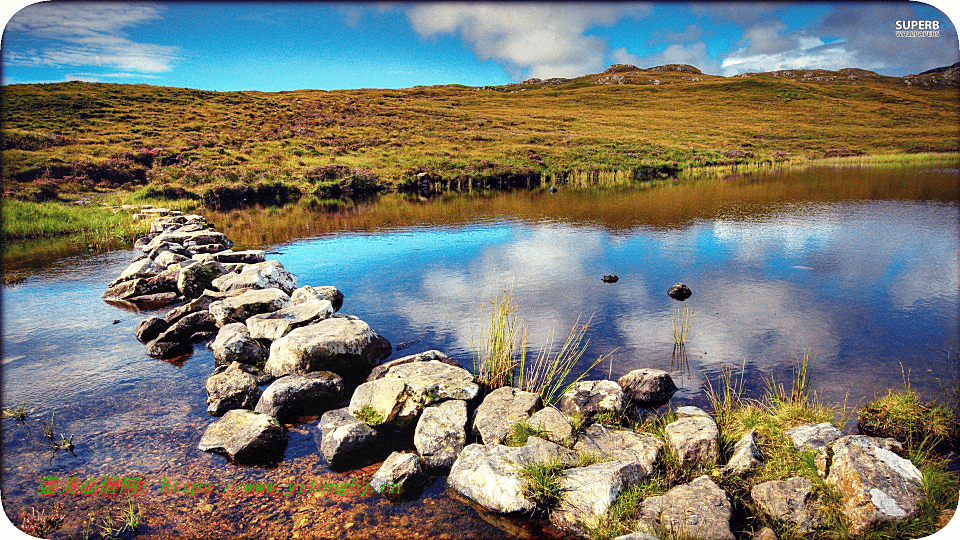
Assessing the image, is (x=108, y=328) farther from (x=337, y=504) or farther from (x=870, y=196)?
(x=870, y=196)

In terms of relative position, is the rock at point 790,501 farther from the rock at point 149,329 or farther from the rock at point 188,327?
the rock at point 149,329

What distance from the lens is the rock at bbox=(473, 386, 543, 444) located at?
24.9ft

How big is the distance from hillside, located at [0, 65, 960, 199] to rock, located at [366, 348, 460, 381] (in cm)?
3888

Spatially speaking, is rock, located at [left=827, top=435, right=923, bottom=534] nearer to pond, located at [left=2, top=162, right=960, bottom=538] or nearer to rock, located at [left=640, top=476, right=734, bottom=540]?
rock, located at [left=640, top=476, right=734, bottom=540]

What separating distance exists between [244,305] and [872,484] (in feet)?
42.8

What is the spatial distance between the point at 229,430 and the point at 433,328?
571 cm

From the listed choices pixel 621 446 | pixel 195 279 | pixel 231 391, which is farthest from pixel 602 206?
pixel 231 391

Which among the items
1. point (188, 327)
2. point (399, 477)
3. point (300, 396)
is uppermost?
point (188, 327)

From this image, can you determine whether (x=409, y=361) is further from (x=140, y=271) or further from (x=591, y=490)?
(x=140, y=271)

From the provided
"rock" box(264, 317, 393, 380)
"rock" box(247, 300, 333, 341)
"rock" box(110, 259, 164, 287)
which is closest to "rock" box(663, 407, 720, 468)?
"rock" box(264, 317, 393, 380)

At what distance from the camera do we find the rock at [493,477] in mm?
6148

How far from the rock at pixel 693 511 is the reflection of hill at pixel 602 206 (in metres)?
20.3

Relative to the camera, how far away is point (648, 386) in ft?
28.5

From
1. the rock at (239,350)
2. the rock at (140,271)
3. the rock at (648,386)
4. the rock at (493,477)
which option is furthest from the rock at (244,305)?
the rock at (648,386)
